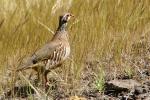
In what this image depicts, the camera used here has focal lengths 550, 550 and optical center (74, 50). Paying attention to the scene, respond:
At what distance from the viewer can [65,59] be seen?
450cm

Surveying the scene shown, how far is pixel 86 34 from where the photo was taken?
514 cm

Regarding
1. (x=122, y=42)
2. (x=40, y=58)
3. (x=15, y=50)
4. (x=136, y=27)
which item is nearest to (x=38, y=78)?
(x=40, y=58)

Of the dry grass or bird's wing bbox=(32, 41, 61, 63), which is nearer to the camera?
bird's wing bbox=(32, 41, 61, 63)

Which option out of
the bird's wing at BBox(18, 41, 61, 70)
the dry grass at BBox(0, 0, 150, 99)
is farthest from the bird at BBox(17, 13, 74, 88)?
the dry grass at BBox(0, 0, 150, 99)

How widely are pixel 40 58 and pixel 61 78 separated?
235 millimetres

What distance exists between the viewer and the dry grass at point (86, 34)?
15.3 feet

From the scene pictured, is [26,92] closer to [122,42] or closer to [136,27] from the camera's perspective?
[122,42]

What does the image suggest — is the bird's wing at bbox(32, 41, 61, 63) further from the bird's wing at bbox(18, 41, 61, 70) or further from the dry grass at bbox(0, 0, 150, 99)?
the dry grass at bbox(0, 0, 150, 99)

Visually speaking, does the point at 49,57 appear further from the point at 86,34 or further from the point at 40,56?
the point at 86,34

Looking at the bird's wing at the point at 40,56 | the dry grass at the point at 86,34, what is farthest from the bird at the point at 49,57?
the dry grass at the point at 86,34

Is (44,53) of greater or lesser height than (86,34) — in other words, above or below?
below

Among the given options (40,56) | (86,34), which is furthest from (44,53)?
(86,34)

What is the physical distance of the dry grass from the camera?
4672 mm

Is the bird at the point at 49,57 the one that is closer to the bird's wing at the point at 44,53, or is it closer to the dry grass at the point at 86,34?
the bird's wing at the point at 44,53
